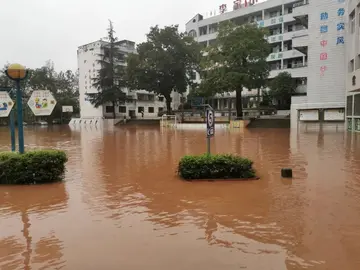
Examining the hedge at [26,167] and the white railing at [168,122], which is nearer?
the hedge at [26,167]

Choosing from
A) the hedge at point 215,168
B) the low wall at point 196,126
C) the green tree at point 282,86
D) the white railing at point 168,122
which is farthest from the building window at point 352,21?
the hedge at point 215,168

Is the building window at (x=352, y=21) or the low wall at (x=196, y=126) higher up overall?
the building window at (x=352, y=21)

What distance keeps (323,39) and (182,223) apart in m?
26.7

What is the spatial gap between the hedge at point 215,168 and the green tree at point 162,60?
29194 millimetres

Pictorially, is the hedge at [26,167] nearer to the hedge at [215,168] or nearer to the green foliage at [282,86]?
the hedge at [215,168]

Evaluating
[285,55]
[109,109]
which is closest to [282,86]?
[285,55]

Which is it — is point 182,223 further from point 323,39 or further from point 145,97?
point 145,97

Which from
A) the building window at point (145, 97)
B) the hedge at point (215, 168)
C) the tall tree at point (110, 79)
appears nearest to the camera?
the hedge at point (215, 168)

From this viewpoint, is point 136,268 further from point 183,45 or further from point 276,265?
point 183,45

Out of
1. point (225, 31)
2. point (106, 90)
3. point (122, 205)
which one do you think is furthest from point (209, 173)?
point (106, 90)

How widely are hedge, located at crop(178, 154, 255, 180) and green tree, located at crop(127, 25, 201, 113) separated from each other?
29194mm

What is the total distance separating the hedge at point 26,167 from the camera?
6.66 meters

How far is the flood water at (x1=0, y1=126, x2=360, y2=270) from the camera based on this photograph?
334cm

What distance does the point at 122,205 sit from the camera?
5336mm
